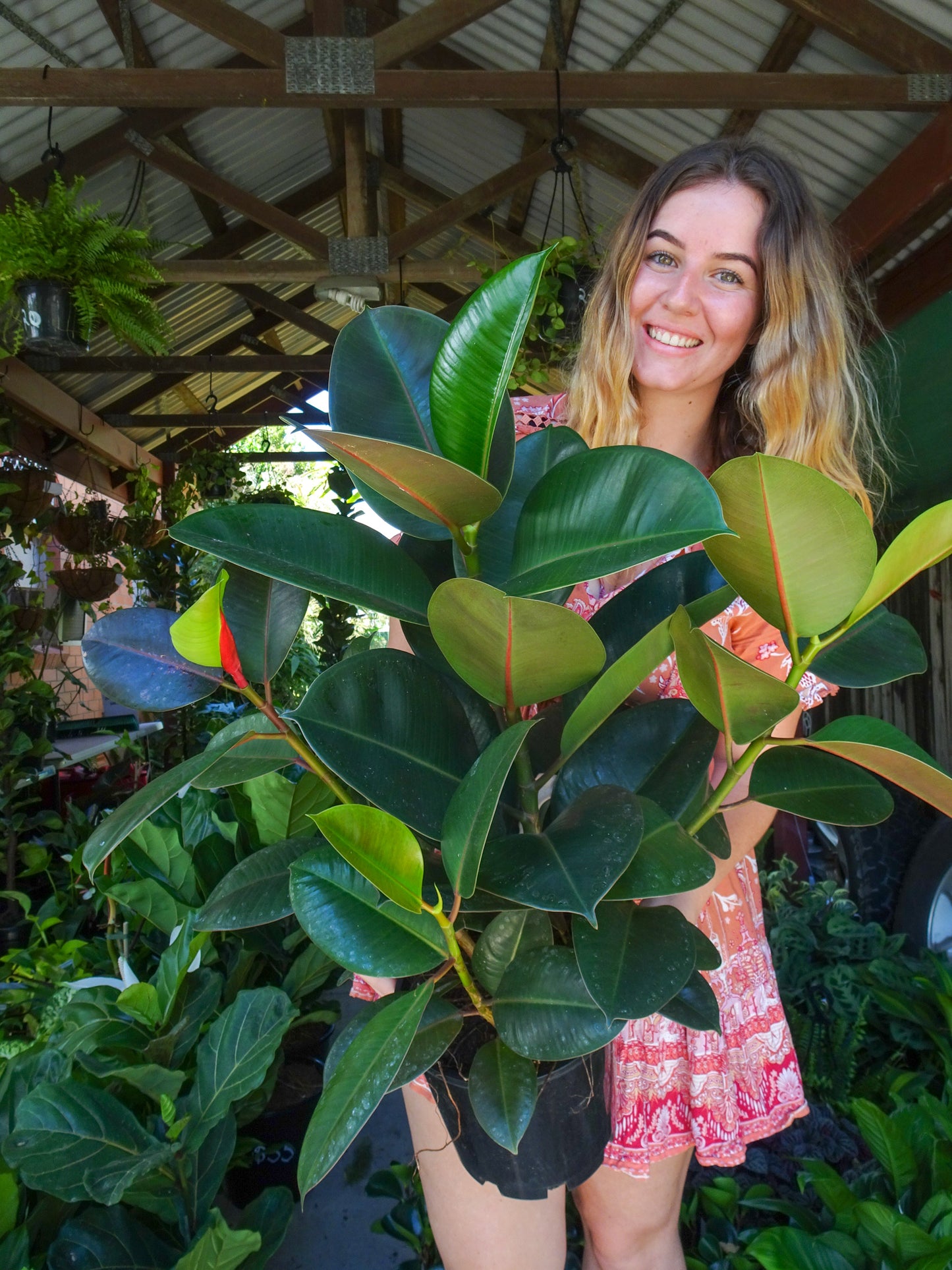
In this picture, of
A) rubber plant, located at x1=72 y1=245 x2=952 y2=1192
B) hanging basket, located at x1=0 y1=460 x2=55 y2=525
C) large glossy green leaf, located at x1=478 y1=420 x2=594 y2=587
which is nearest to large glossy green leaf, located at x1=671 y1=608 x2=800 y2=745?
rubber plant, located at x1=72 y1=245 x2=952 y2=1192

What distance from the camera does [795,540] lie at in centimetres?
49

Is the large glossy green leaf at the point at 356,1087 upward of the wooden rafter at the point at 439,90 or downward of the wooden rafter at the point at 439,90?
downward

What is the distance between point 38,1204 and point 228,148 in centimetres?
589

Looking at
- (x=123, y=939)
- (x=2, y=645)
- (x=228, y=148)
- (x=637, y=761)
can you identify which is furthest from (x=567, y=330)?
(x=228, y=148)

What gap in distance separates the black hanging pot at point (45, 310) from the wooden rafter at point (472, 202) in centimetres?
A: 179

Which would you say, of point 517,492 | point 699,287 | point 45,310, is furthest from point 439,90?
point 517,492

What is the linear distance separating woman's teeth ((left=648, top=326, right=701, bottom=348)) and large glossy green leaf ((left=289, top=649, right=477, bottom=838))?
2.32 feet

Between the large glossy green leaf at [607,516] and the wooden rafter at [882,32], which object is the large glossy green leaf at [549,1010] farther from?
the wooden rafter at [882,32]

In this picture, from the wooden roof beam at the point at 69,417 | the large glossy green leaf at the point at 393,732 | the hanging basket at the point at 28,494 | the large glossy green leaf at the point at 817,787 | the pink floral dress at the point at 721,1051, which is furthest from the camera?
the wooden roof beam at the point at 69,417

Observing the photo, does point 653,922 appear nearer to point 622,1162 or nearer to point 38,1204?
point 622,1162

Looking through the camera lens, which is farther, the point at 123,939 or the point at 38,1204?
the point at 123,939

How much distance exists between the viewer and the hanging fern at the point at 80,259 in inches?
133

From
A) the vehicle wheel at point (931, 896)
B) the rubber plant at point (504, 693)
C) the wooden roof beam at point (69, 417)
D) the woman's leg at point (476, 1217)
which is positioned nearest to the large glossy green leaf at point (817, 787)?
the rubber plant at point (504, 693)

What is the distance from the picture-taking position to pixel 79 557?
577 cm
